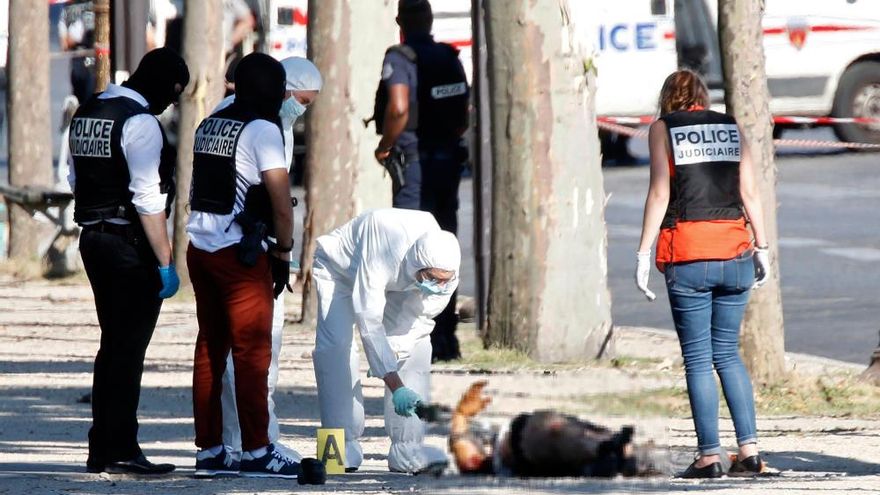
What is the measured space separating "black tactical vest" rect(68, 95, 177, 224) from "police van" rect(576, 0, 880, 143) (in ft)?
52.7

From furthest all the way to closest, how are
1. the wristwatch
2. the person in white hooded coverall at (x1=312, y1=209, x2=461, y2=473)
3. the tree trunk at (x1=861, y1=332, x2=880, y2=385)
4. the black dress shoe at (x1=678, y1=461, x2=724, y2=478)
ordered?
1. the tree trunk at (x1=861, y1=332, x2=880, y2=385)
2. the black dress shoe at (x1=678, y1=461, x2=724, y2=478)
3. the wristwatch
4. the person in white hooded coverall at (x1=312, y1=209, x2=461, y2=473)

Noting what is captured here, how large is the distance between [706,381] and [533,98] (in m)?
3.80

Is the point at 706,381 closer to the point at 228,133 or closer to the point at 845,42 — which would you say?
the point at 228,133

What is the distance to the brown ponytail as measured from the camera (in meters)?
7.52

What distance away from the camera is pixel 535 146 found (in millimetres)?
11062

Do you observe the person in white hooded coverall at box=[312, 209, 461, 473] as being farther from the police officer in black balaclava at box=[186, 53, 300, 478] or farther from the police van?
the police van

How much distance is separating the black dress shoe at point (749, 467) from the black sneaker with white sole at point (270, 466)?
5.59 ft

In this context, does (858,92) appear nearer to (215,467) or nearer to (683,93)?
(683,93)

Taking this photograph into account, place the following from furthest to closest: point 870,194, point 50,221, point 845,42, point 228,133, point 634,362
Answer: point 845,42
point 870,194
point 50,221
point 634,362
point 228,133

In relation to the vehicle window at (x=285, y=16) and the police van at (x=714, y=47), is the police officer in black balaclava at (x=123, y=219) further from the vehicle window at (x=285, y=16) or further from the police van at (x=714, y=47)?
the vehicle window at (x=285, y=16)

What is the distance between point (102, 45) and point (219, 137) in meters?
7.23

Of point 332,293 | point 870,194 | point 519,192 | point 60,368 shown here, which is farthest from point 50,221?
point 332,293

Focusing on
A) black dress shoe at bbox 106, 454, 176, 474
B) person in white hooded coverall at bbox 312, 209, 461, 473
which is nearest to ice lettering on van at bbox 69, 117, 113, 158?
person in white hooded coverall at bbox 312, 209, 461, 473

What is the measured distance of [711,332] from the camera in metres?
7.59
